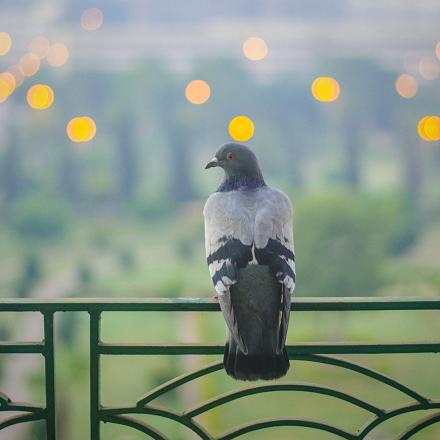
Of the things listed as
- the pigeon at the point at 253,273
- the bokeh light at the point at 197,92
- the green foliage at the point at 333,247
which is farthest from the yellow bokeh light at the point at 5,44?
the pigeon at the point at 253,273

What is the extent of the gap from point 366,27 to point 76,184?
Answer: 7435mm

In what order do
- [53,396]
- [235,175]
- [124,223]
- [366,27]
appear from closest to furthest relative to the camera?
[53,396] → [235,175] → [124,223] → [366,27]

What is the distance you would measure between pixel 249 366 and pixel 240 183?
0.53 m

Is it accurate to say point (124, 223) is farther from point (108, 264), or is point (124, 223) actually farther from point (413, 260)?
point (413, 260)

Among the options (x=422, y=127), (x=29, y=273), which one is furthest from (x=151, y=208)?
(x=422, y=127)

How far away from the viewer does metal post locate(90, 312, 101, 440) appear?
1.09 m

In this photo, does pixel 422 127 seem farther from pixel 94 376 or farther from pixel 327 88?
pixel 94 376

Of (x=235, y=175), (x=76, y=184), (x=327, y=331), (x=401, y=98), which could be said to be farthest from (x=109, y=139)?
(x=235, y=175)

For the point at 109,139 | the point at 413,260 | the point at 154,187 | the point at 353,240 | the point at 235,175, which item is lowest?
the point at 235,175

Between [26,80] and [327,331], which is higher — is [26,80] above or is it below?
above

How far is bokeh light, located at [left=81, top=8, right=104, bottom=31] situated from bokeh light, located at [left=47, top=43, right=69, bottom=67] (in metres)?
0.66

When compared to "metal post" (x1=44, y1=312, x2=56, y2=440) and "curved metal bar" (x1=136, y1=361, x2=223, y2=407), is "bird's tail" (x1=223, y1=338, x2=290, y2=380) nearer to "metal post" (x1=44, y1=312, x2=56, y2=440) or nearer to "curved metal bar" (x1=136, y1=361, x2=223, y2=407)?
"curved metal bar" (x1=136, y1=361, x2=223, y2=407)

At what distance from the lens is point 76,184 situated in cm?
1484

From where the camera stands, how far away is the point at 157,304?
3.51 ft
